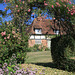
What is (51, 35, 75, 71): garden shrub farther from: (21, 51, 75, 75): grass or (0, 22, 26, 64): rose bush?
(0, 22, 26, 64): rose bush

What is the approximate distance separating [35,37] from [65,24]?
16.1 m

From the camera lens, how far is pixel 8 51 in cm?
677

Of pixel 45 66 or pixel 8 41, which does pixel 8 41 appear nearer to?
pixel 8 41

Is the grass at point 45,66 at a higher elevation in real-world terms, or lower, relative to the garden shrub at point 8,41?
lower

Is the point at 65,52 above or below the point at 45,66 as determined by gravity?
above

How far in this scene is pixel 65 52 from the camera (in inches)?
259

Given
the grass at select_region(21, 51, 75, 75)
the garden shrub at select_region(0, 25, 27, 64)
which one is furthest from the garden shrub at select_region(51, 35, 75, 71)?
the garden shrub at select_region(0, 25, 27, 64)

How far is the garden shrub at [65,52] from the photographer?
6.41 meters

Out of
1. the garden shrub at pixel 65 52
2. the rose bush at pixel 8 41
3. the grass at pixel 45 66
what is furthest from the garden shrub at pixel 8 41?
→ the garden shrub at pixel 65 52

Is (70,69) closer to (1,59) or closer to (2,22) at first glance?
(1,59)

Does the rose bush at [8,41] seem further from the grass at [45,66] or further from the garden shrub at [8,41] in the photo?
the grass at [45,66]

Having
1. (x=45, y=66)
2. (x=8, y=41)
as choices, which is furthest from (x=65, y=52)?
(x=8, y=41)

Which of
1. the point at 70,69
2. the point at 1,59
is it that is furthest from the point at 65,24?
the point at 1,59

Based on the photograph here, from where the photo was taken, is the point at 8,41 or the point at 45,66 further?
the point at 45,66
